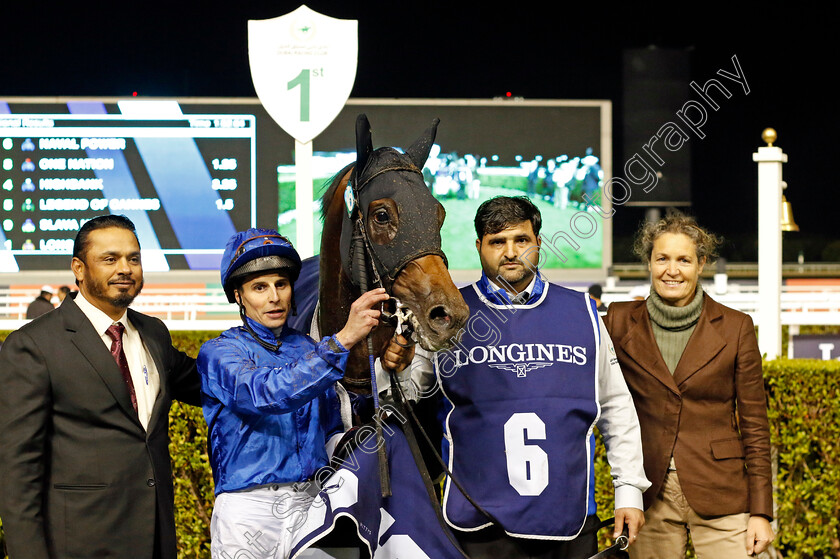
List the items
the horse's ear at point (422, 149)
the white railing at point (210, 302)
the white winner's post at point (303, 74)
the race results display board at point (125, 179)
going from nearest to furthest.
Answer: the horse's ear at point (422, 149) < the white winner's post at point (303, 74) < the race results display board at point (125, 179) < the white railing at point (210, 302)

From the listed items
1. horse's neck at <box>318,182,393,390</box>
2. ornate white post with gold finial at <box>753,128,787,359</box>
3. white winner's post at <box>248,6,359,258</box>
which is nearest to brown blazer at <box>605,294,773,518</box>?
horse's neck at <box>318,182,393,390</box>

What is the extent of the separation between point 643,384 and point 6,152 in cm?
744

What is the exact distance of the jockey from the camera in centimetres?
195

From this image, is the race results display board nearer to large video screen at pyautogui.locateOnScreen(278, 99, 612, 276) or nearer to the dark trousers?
large video screen at pyautogui.locateOnScreen(278, 99, 612, 276)

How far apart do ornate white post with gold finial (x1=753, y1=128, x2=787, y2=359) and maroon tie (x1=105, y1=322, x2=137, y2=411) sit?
336 centimetres

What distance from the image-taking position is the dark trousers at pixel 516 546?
6.75 feet

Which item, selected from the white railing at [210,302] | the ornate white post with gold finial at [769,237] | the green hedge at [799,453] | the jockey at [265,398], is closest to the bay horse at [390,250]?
the jockey at [265,398]

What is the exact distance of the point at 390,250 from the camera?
2.08 meters

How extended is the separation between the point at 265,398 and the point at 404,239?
51 cm

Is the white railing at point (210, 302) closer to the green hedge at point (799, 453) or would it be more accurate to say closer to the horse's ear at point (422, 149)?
the green hedge at point (799, 453)

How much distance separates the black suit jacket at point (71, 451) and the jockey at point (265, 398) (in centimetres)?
22

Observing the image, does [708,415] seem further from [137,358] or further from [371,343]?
[137,358]

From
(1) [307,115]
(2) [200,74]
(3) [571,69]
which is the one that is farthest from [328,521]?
(3) [571,69]

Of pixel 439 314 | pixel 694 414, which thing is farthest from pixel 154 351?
pixel 694 414
